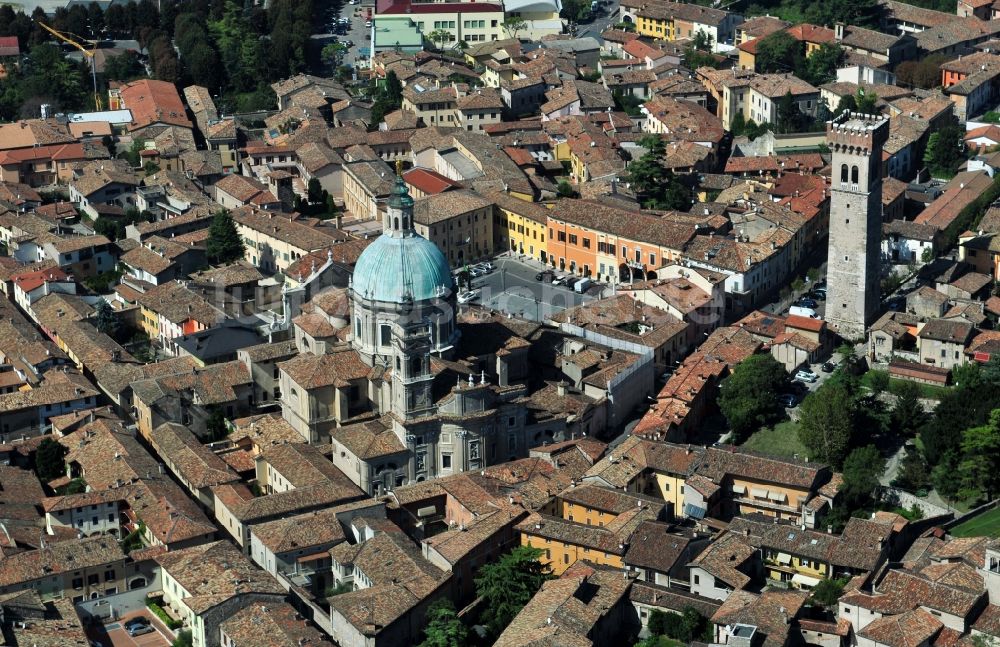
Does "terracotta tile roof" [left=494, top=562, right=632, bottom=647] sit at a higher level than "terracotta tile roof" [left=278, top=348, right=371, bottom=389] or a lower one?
lower

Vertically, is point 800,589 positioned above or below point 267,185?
below

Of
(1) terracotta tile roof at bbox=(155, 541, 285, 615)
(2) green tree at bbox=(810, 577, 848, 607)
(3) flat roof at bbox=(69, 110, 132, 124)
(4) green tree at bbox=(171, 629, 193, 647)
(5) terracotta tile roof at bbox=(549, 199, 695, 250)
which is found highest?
(3) flat roof at bbox=(69, 110, 132, 124)

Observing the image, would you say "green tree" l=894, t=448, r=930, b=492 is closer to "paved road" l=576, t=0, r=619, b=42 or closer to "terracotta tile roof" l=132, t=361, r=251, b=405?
"terracotta tile roof" l=132, t=361, r=251, b=405

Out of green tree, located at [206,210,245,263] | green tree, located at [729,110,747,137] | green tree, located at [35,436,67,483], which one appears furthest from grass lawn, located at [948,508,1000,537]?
green tree, located at [729,110,747,137]

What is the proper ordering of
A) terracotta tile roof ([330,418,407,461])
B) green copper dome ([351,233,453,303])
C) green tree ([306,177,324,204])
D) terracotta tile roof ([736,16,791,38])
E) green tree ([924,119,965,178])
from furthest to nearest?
terracotta tile roof ([736,16,791,38]) < green tree ([924,119,965,178]) < green tree ([306,177,324,204]) < green copper dome ([351,233,453,303]) < terracotta tile roof ([330,418,407,461])

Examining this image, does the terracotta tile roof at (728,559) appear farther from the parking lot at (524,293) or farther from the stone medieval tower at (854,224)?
the parking lot at (524,293)

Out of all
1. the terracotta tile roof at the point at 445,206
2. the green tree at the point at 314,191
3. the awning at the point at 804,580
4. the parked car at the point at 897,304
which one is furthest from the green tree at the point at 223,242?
the awning at the point at 804,580

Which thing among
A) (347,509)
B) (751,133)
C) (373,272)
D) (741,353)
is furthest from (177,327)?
(751,133)

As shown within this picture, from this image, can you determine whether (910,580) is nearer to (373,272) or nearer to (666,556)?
(666,556)
